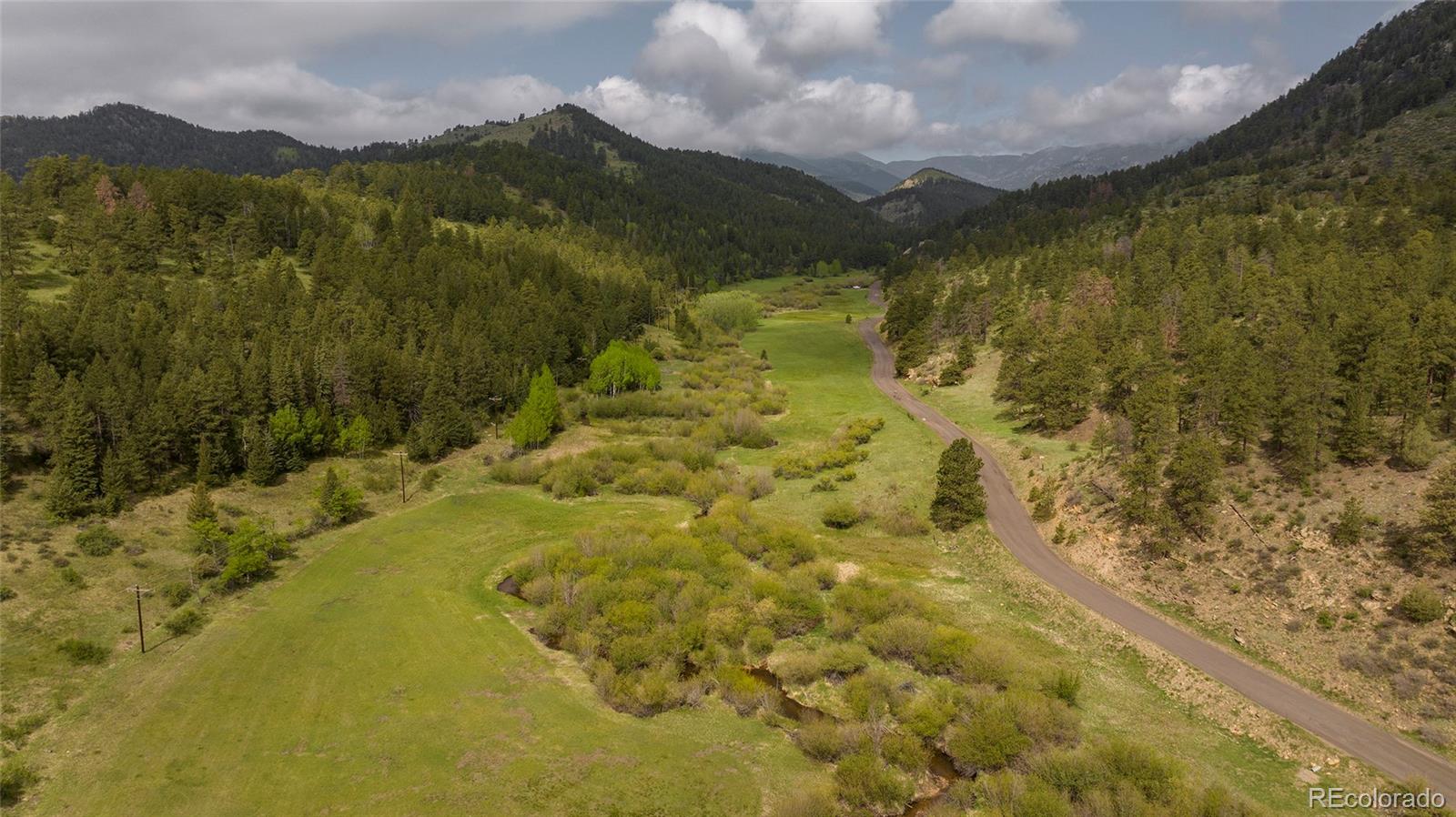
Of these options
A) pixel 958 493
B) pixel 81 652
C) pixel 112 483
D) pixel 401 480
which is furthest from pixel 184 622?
pixel 958 493

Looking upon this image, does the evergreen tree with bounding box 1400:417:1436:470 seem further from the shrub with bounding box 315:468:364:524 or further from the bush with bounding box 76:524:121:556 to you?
the bush with bounding box 76:524:121:556

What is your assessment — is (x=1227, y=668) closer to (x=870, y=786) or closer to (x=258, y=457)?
(x=870, y=786)

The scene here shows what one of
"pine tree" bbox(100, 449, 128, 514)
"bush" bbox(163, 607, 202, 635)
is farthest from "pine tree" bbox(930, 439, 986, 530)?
"pine tree" bbox(100, 449, 128, 514)

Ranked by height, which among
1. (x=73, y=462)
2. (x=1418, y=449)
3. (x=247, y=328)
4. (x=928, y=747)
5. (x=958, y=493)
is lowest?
(x=928, y=747)

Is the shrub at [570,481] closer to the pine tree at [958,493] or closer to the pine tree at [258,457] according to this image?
the pine tree at [258,457]

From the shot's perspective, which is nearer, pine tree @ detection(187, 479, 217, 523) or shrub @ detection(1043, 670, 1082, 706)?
shrub @ detection(1043, 670, 1082, 706)

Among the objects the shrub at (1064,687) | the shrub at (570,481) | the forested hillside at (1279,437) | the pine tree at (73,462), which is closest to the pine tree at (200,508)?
the pine tree at (73,462)

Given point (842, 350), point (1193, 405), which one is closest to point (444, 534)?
point (1193, 405)
